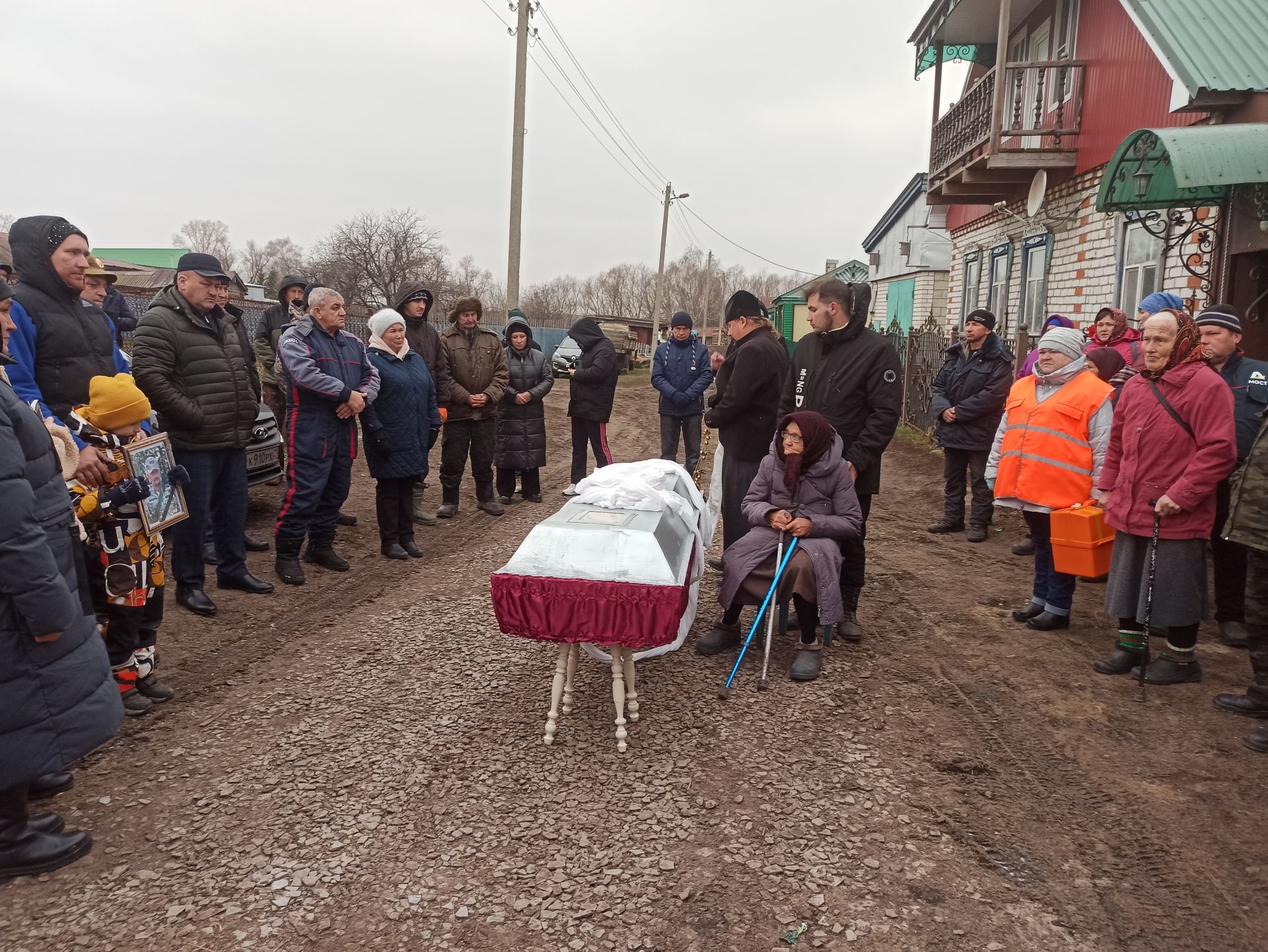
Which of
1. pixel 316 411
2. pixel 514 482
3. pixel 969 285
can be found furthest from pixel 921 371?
pixel 316 411

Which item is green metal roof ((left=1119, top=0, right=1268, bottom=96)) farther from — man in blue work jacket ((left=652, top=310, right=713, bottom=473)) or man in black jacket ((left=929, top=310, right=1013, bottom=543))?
man in blue work jacket ((left=652, top=310, right=713, bottom=473))

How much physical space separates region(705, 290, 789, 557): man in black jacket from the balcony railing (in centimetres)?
895

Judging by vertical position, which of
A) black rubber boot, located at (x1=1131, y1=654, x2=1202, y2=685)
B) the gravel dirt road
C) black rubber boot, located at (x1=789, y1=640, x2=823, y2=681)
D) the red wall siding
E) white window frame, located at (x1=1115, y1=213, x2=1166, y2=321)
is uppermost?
the red wall siding

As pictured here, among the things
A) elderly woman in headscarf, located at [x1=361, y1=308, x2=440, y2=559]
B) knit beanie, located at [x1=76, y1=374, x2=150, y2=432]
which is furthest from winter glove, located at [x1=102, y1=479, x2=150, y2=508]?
elderly woman in headscarf, located at [x1=361, y1=308, x2=440, y2=559]

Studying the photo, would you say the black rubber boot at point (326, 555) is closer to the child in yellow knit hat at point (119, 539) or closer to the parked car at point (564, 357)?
the child in yellow knit hat at point (119, 539)

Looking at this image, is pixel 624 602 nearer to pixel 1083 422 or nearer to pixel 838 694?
pixel 838 694

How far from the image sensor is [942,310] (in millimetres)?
27531

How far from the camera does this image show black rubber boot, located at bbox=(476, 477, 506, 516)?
346 inches

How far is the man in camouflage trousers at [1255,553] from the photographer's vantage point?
4.20m

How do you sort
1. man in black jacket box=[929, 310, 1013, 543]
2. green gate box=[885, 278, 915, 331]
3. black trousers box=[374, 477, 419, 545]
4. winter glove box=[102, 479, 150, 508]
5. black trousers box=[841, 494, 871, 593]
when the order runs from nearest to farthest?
1. winter glove box=[102, 479, 150, 508]
2. black trousers box=[841, 494, 871, 593]
3. black trousers box=[374, 477, 419, 545]
4. man in black jacket box=[929, 310, 1013, 543]
5. green gate box=[885, 278, 915, 331]

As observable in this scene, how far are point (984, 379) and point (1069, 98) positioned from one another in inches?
285

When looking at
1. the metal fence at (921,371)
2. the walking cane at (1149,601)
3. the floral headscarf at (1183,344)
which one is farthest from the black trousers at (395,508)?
the metal fence at (921,371)

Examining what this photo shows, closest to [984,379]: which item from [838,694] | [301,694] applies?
[838,694]

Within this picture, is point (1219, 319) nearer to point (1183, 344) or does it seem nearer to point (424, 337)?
point (1183, 344)
